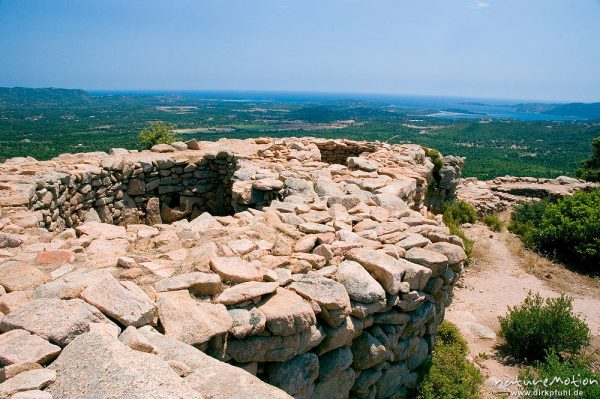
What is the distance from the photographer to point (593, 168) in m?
20.7

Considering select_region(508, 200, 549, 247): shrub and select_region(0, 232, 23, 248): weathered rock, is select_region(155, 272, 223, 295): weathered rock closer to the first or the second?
select_region(0, 232, 23, 248): weathered rock

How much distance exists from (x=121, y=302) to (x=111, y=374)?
85cm

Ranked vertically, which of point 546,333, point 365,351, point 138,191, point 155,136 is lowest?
point 546,333

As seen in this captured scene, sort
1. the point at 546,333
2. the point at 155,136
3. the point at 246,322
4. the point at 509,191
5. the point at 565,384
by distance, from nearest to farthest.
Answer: the point at 246,322 < the point at 565,384 < the point at 546,333 < the point at 509,191 < the point at 155,136

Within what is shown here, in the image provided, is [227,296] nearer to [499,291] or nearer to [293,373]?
[293,373]

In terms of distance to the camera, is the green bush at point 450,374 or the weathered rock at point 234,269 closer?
the weathered rock at point 234,269

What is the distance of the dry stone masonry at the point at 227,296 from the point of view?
222cm

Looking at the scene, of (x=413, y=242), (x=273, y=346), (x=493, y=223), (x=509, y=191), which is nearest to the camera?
(x=273, y=346)

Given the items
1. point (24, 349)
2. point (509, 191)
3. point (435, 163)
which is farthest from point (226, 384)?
point (509, 191)

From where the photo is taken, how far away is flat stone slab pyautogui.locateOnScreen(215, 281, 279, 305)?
3.10 m

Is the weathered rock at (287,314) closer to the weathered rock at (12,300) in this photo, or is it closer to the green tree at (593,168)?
the weathered rock at (12,300)

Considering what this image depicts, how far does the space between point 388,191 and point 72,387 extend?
5.46 m

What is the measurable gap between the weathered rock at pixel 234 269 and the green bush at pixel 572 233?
8.88 m

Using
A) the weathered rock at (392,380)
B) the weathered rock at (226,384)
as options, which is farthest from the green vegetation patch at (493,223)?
the weathered rock at (226,384)
